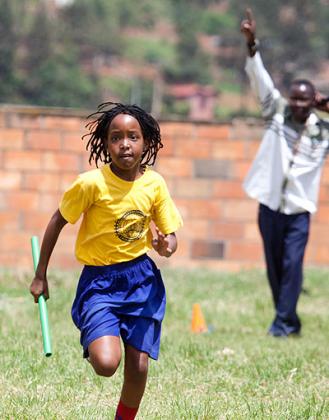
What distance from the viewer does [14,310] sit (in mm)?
8281

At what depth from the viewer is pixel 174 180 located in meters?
11.5

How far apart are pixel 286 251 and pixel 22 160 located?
15.1ft

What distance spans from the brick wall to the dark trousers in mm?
3666

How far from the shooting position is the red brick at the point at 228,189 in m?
11.5

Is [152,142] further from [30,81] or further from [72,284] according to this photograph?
[30,81]

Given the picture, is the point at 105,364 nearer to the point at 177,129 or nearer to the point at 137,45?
Result: the point at 177,129

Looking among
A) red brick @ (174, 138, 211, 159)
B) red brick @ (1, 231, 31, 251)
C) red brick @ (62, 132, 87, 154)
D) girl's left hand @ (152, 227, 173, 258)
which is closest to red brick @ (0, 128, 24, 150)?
red brick @ (62, 132, 87, 154)

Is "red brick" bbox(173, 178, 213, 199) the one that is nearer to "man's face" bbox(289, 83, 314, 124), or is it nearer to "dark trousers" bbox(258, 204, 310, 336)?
"dark trousers" bbox(258, 204, 310, 336)

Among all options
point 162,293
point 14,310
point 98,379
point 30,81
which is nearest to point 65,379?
point 98,379

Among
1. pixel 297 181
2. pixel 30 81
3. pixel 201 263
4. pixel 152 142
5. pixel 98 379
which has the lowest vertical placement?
pixel 30 81

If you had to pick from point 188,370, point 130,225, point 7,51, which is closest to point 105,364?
point 130,225

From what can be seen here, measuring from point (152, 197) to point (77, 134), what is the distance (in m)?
6.83

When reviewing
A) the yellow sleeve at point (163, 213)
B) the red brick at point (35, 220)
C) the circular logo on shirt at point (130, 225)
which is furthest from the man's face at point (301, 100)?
the red brick at point (35, 220)

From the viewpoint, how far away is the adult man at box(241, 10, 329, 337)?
766 centimetres
